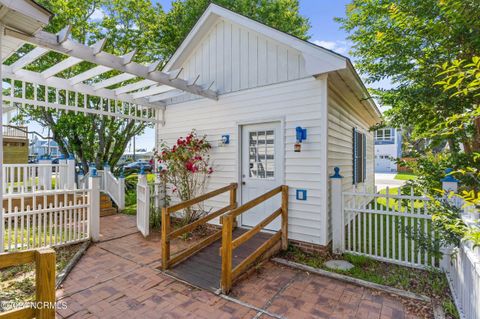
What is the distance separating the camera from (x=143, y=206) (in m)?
5.77

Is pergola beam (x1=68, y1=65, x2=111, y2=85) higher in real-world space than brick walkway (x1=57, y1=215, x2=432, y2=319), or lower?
higher

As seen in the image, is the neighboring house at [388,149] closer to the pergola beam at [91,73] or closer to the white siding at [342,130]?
the white siding at [342,130]

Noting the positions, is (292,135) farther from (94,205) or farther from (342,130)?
(94,205)

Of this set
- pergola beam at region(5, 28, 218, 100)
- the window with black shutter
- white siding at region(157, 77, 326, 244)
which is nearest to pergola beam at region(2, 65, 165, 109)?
pergola beam at region(5, 28, 218, 100)

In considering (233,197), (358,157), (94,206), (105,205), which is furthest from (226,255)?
(105,205)

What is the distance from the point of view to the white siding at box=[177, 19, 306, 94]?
5.05m

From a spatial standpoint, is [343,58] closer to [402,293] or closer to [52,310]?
[402,293]

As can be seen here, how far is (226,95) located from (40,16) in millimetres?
3515

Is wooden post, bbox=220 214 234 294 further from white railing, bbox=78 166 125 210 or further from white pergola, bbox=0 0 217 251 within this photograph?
white railing, bbox=78 166 125 210

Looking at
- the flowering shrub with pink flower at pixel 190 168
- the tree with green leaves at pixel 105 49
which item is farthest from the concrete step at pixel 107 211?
the tree with green leaves at pixel 105 49

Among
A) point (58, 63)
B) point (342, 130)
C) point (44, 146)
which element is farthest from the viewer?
point (44, 146)

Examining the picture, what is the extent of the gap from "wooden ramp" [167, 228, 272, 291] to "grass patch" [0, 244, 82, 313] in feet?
5.85

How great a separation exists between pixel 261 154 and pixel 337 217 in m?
1.96

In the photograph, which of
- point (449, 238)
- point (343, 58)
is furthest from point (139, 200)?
point (449, 238)
